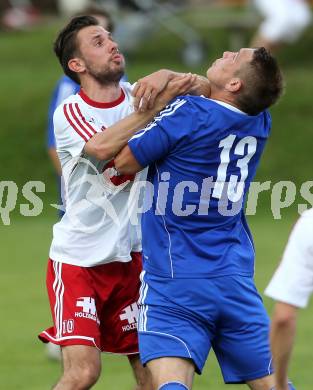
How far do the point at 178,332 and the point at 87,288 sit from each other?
910 mm

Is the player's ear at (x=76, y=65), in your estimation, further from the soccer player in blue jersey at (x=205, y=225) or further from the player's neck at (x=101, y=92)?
the soccer player in blue jersey at (x=205, y=225)

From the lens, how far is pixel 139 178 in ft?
22.4

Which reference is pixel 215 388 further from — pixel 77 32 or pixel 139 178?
pixel 77 32

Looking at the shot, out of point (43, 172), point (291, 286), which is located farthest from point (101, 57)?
point (43, 172)

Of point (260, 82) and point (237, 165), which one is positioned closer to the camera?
point (260, 82)

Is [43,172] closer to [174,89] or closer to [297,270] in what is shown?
[174,89]

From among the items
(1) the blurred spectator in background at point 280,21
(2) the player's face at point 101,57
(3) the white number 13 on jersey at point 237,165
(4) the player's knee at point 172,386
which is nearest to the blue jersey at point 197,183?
(3) the white number 13 on jersey at point 237,165

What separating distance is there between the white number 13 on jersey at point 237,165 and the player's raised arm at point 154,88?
0.33 m

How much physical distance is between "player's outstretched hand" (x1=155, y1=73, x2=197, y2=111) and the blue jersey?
9cm

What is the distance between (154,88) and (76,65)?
90 centimetres

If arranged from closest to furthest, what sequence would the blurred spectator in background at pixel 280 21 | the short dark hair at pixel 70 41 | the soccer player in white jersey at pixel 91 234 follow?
1. the soccer player in white jersey at pixel 91 234
2. the short dark hair at pixel 70 41
3. the blurred spectator in background at pixel 280 21

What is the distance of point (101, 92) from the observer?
686cm

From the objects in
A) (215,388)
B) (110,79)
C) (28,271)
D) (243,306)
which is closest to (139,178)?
(110,79)

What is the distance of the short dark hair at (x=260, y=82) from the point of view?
6051mm
